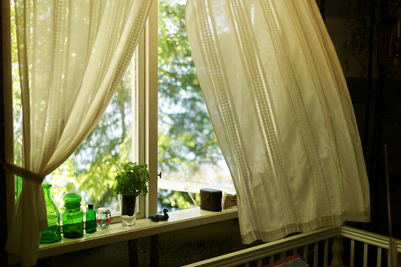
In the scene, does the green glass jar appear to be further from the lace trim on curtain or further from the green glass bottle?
the lace trim on curtain

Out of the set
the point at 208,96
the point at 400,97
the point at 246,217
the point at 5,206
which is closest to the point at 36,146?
the point at 5,206

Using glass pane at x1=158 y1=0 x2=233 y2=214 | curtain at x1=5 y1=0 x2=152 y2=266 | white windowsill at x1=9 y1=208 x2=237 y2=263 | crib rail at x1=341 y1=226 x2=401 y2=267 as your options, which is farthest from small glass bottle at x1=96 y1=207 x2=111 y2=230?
crib rail at x1=341 y1=226 x2=401 y2=267

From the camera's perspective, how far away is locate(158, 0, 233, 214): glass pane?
188cm

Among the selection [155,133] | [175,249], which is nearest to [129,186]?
[155,133]

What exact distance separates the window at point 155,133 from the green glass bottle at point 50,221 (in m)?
0.08

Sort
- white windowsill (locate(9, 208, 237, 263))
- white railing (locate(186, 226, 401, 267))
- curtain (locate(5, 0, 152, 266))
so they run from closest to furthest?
curtain (locate(5, 0, 152, 266)), white windowsill (locate(9, 208, 237, 263)), white railing (locate(186, 226, 401, 267))

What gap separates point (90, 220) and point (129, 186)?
0.66ft

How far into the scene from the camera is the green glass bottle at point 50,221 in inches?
54.5

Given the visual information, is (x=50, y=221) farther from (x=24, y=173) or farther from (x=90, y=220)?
(x=24, y=173)

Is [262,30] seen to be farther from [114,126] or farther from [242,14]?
[114,126]

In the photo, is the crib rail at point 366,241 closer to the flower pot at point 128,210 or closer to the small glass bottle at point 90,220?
the flower pot at point 128,210

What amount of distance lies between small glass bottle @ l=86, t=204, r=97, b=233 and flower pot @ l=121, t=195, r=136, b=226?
13cm

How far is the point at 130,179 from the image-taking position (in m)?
1.55

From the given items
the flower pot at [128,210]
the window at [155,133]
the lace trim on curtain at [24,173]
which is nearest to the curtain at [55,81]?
the lace trim on curtain at [24,173]
